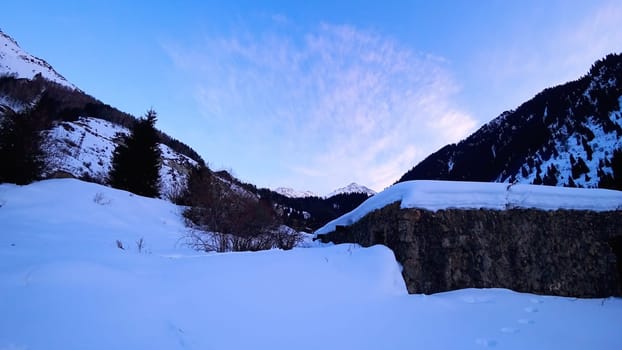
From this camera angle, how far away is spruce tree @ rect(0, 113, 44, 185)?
353 inches

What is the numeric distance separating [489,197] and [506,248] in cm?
86

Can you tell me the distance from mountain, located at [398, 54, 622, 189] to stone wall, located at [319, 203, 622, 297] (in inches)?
564

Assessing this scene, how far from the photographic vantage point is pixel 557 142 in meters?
28.6

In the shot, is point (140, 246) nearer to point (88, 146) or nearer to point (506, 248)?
point (506, 248)

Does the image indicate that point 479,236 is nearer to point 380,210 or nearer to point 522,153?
point 380,210

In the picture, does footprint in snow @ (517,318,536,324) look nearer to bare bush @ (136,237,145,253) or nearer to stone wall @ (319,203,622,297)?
stone wall @ (319,203,622,297)

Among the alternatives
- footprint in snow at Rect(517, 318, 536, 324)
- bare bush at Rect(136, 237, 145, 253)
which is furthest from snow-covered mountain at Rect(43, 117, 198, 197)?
footprint in snow at Rect(517, 318, 536, 324)

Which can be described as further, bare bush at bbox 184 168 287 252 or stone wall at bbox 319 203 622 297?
bare bush at bbox 184 168 287 252

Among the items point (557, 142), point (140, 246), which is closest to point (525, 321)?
point (140, 246)

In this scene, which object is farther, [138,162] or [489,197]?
[138,162]

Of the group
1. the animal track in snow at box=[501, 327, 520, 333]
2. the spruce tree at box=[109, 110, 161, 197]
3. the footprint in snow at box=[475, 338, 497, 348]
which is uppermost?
the spruce tree at box=[109, 110, 161, 197]

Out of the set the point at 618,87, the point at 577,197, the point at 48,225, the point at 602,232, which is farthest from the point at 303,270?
the point at 618,87

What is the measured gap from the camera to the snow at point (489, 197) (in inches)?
191

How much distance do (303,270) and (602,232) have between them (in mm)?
5716
